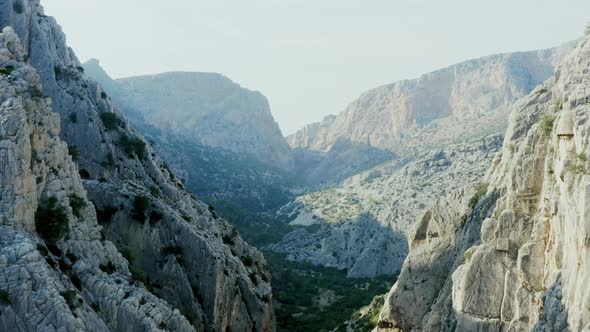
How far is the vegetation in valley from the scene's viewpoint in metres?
72.9

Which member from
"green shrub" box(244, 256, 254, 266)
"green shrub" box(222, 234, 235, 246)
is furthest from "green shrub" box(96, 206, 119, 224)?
"green shrub" box(244, 256, 254, 266)

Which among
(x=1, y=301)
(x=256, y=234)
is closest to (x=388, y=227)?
(x=256, y=234)

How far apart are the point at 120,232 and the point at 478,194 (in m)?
28.4

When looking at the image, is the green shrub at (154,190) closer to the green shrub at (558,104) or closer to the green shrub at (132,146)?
the green shrub at (132,146)

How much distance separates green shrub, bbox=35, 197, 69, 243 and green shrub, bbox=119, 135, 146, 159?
19.5 m

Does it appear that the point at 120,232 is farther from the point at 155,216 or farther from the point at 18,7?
the point at 18,7

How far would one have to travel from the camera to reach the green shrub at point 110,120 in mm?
54156

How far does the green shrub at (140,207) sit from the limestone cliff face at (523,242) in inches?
822

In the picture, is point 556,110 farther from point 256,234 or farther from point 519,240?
point 256,234

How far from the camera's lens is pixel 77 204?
37.1 metres

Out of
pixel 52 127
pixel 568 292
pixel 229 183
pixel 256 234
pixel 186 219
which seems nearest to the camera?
pixel 568 292

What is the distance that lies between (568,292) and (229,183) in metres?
171

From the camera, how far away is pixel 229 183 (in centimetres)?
19325

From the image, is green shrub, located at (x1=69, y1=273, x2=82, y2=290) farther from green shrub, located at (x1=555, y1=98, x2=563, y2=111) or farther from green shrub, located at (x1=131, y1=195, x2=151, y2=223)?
green shrub, located at (x1=555, y1=98, x2=563, y2=111)
